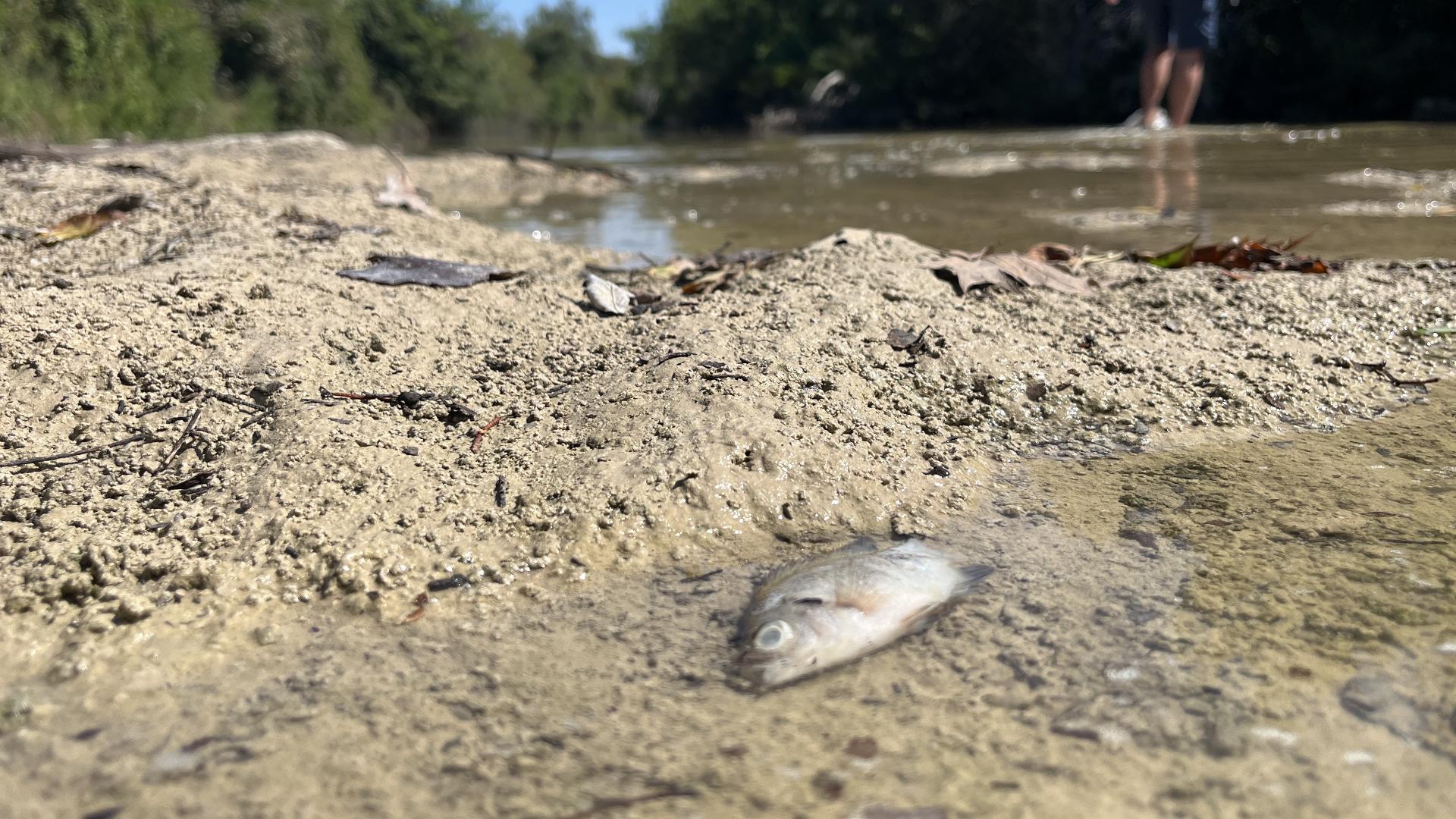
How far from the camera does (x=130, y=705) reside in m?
1.27

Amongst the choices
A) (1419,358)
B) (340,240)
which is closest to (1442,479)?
(1419,358)

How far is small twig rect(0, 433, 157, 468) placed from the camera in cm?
180

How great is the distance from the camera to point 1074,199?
562 cm

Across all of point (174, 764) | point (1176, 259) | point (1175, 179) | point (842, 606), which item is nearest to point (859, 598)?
point (842, 606)

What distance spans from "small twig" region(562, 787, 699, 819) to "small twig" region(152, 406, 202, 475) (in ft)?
4.04

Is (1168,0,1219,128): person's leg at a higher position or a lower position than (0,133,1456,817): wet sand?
higher

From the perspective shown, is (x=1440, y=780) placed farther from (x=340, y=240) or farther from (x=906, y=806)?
(x=340, y=240)

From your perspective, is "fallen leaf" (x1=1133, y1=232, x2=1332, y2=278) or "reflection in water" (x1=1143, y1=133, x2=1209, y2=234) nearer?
"fallen leaf" (x1=1133, y1=232, x2=1332, y2=278)

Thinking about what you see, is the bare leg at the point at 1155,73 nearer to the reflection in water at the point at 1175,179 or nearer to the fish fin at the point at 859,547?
the reflection in water at the point at 1175,179

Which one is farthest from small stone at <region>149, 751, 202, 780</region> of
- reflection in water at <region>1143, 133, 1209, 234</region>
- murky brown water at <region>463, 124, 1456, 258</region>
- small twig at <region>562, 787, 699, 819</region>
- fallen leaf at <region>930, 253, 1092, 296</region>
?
reflection in water at <region>1143, 133, 1209, 234</region>

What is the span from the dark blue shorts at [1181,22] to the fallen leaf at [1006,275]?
6.65 metres

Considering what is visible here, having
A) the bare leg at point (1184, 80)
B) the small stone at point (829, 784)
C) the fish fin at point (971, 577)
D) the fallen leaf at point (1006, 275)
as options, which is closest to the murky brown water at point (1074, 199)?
the bare leg at point (1184, 80)

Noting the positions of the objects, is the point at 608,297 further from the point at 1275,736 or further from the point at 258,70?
the point at 258,70

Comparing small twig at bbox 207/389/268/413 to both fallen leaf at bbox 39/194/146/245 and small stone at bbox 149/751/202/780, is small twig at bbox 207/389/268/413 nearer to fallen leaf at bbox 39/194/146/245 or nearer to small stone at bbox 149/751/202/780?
small stone at bbox 149/751/202/780
